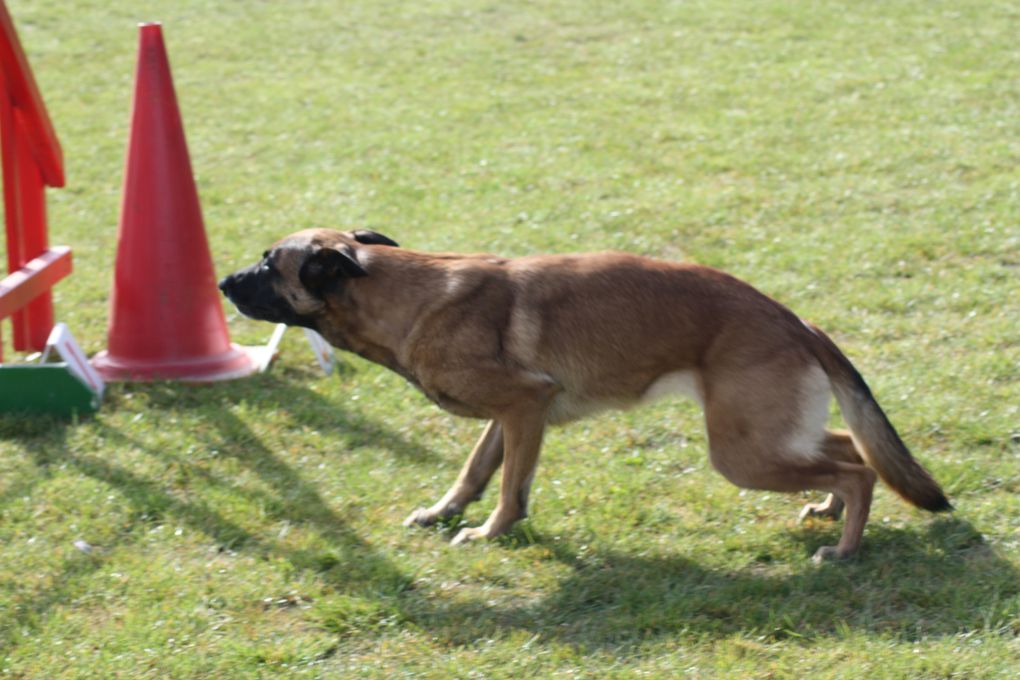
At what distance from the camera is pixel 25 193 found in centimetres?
729

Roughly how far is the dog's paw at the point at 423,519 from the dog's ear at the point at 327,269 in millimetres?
1046

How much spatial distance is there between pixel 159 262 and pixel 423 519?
2.44m

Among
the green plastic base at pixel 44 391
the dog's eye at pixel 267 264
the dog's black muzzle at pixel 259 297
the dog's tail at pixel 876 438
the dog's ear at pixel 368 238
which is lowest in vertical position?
the green plastic base at pixel 44 391

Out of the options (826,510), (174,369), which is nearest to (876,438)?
(826,510)

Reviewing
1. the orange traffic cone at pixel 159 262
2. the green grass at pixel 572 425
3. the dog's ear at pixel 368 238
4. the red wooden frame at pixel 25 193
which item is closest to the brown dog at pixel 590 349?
the dog's ear at pixel 368 238

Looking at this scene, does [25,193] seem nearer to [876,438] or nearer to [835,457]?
[835,457]

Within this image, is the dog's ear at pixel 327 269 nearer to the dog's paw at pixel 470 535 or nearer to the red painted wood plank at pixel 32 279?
the dog's paw at pixel 470 535

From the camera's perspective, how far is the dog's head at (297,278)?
5.20m

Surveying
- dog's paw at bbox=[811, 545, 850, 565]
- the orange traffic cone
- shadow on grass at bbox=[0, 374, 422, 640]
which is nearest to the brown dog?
dog's paw at bbox=[811, 545, 850, 565]

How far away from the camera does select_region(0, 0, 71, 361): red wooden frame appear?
6.82m

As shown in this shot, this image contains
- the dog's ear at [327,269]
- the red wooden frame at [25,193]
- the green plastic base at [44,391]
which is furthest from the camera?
the red wooden frame at [25,193]

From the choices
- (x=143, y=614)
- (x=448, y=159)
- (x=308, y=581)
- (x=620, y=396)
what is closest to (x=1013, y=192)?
(x=448, y=159)

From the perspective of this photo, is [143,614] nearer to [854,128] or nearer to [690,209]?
[690,209]

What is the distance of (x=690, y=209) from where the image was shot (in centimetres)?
938
